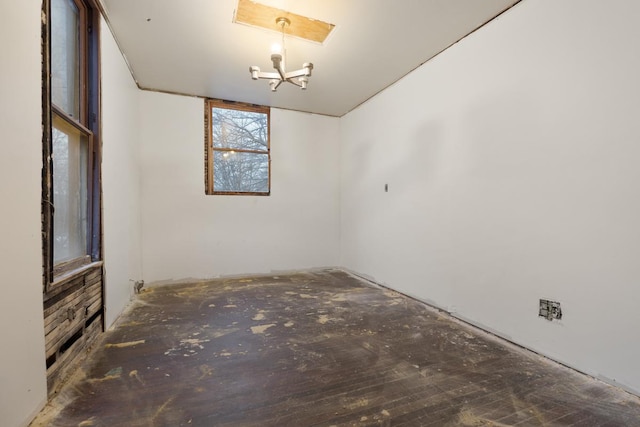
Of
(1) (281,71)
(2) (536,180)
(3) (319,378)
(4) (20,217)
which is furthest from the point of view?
(1) (281,71)

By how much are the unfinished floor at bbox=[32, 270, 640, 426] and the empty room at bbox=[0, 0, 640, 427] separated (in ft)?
0.06

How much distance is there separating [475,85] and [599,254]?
71.4 inches

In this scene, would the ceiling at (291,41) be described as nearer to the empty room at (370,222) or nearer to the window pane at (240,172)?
the empty room at (370,222)

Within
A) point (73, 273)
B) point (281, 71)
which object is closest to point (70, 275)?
point (73, 273)

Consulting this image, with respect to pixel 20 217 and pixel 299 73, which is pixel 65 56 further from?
pixel 299 73

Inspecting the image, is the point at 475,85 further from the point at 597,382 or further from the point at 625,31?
the point at 597,382

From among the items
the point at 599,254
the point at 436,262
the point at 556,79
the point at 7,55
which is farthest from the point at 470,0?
the point at 7,55

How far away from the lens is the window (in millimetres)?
4641

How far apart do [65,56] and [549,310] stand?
417 cm

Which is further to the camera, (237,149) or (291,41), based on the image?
(237,149)

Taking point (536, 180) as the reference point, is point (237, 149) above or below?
above

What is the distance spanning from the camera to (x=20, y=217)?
4.66 ft

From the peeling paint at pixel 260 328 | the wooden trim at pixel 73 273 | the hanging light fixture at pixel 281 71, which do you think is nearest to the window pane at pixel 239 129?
the hanging light fixture at pixel 281 71

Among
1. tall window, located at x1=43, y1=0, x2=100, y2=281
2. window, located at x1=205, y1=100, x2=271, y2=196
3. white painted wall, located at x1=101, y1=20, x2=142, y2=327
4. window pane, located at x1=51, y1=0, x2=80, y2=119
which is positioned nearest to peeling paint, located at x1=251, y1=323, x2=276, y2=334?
white painted wall, located at x1=101, y1=20, x2=142, y2=327
